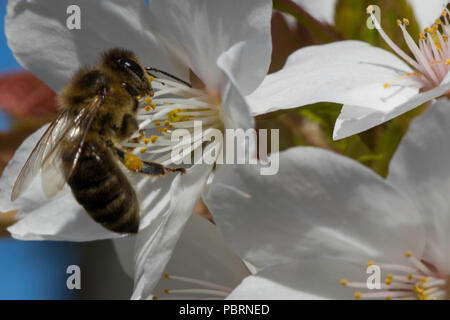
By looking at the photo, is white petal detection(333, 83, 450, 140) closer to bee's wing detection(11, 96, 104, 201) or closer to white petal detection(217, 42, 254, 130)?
white petal detection(217, 42, 254, 130)

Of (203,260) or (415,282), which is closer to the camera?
(415,282)

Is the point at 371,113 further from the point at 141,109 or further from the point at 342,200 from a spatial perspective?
the point at 141,109

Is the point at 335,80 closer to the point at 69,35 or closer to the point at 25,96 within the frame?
the point at 69,35

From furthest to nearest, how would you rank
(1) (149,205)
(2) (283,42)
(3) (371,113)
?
1. (2) (283,42)
2. (1) (149,205)
3. (3) (371,113)

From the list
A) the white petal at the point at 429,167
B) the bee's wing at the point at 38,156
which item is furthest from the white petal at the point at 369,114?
the bee's wing at the point at 38,156

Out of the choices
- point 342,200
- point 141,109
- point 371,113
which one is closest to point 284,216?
point 342,200

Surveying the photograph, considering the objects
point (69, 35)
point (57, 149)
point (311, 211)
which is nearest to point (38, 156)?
point (57, 149)
